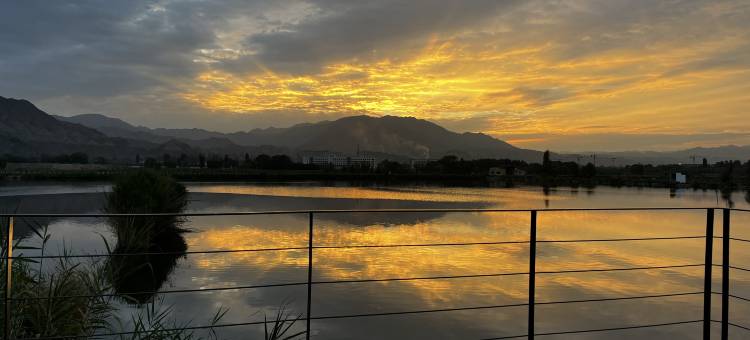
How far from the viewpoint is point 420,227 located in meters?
25.3

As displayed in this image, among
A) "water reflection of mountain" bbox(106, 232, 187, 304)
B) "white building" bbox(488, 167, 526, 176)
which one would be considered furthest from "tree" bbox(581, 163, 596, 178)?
"water reflection of mountain" bbox(106, 232, 187, 304)

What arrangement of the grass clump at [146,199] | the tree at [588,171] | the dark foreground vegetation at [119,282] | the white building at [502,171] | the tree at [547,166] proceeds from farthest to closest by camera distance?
1. the white building at [502,171]
2. the tree at [547,166]
3. the tree at [588,171]
4. the grass clump at [146,199]
5. the dark foreground vegetation at [119,282]

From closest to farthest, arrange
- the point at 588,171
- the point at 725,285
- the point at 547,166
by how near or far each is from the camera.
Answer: the point at 725,285
the point at 588,171
the point at 547,166

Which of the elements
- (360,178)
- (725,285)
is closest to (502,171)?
(360,178)

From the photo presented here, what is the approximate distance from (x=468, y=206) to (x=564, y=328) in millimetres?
26457

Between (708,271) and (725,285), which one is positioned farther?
(725,285)

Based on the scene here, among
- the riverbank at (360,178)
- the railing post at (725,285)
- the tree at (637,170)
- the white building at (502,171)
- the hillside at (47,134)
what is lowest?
the riverbank at (360,178)

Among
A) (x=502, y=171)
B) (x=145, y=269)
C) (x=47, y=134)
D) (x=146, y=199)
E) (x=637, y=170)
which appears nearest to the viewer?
(x=145, y=269)

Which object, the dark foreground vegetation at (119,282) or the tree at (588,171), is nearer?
the dark foreground vegetation at (119,282)

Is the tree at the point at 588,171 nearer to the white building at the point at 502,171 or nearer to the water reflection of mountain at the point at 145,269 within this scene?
the white building at the point at 502,171

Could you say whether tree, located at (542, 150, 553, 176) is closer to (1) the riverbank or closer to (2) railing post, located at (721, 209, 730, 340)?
(1) the riverbank

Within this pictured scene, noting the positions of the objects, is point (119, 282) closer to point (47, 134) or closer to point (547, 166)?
point (547, 166)

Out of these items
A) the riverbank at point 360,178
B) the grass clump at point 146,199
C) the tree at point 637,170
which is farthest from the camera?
the tree at point 637,170

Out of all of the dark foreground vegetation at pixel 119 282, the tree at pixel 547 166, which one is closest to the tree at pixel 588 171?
the tree at pixel 547 166
